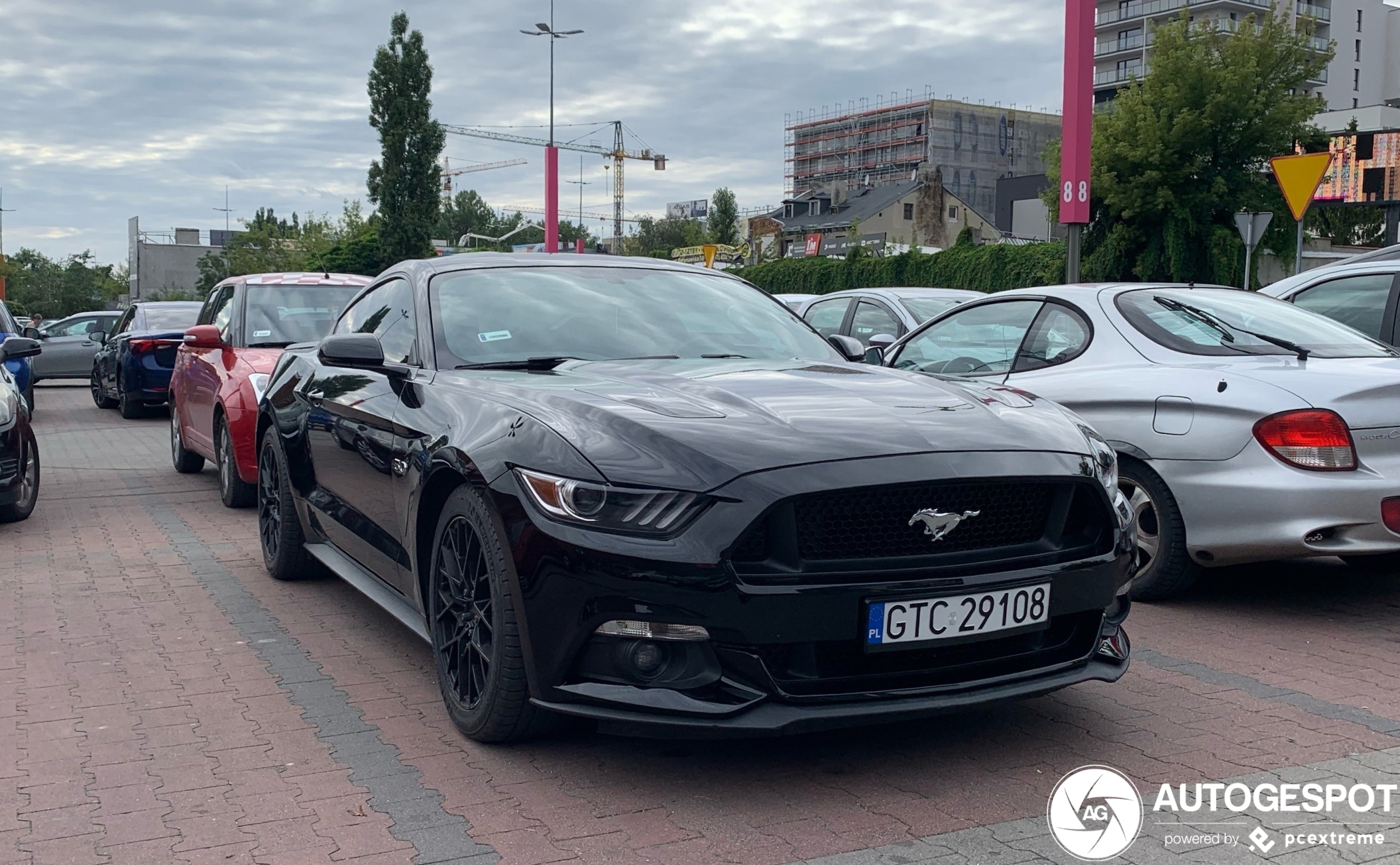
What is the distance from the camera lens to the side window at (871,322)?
11.9m

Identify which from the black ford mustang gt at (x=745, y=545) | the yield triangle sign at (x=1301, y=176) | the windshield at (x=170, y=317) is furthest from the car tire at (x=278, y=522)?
the windshield at (x=170, y=317)

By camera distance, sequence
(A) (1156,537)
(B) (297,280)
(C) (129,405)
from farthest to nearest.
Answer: (C) (129,405) → (B) (297,280) → (A) (1156,537)

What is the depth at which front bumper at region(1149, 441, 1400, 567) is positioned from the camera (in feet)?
16.6

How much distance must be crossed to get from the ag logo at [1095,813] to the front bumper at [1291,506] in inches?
77.7

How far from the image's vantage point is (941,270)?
3844 centimetres

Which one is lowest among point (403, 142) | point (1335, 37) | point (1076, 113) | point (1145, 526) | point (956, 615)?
point (1145, 526)

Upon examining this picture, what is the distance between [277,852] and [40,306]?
119 metres

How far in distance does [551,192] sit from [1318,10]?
6922 cm

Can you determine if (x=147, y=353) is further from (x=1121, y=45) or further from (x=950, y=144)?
(x=950, y=144)

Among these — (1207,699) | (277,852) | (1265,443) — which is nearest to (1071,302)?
(1265,443)

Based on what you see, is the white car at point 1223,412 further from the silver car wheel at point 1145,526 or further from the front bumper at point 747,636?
the front bumper at point 747,636

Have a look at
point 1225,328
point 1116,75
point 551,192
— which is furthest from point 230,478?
point 1116,75

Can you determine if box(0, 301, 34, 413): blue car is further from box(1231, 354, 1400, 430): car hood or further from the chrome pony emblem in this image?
the chrome pony emblem

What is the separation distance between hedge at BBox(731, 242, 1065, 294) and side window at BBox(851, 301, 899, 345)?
64.1 ft
